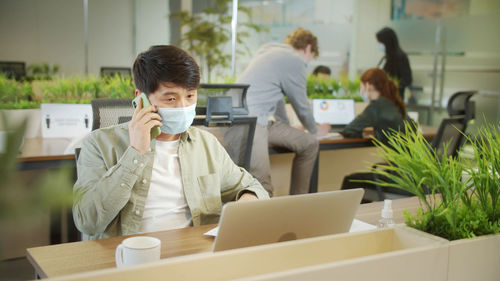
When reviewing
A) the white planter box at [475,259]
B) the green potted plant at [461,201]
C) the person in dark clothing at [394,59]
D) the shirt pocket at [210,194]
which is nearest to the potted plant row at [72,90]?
the shirt pocket at [210,194]

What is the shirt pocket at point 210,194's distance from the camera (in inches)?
65.6

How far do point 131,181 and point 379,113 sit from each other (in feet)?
9.89

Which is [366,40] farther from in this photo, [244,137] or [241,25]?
[244,137]

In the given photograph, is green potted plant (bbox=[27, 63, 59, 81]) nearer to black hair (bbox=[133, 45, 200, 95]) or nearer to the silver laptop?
black hair (bbox=[133, 45, 200, 95])

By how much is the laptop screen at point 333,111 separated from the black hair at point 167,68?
293cm

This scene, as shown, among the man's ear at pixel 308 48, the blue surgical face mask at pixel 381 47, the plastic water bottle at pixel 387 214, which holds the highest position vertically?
the blue surgical face mask at pixel 381 47

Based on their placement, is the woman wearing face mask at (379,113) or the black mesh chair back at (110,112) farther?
the woman wearing face mask at (379,113)

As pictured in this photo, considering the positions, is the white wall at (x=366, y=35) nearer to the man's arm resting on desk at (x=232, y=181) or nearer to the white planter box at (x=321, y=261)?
the man's arm resting on desk at (x=232, y=181)

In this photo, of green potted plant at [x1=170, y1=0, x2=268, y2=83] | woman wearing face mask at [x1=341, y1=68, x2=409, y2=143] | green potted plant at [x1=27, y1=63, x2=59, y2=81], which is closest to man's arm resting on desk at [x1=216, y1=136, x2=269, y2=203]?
woman wearing face mask at [x1=341, y1=68, x2=409, y2=143]

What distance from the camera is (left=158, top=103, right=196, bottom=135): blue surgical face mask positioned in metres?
1.64

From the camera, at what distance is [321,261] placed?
93 centimetres

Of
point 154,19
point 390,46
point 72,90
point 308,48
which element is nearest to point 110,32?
point 154,19

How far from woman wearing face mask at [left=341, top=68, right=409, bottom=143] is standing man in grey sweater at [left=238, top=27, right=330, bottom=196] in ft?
1.52

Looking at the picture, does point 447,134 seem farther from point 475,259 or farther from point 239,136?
point 475,259
